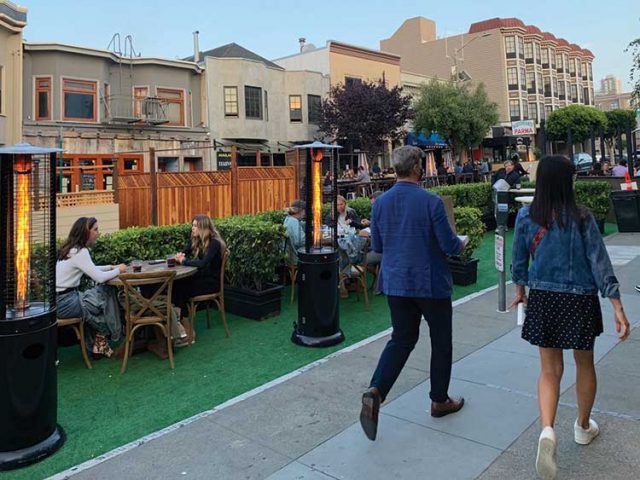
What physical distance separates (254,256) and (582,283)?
4.34 metres

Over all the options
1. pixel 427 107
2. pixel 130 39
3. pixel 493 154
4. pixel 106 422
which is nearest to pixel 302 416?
pixel 106 422

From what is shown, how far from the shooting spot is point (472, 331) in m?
5.81

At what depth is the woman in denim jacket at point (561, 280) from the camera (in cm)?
289

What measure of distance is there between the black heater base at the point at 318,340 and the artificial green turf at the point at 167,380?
0.22ft

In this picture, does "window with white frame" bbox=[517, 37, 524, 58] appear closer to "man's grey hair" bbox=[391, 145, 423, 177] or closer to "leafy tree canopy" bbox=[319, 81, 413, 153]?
"leafy tree canopy" bbox=[319, 81, 413, 153]

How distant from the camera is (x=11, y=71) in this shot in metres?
20.3

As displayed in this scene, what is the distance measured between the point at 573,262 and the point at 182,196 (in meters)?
10.7

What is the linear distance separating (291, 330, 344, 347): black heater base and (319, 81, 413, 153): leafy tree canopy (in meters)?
22.8

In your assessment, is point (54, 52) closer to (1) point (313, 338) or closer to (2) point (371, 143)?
(2) point (371, 143)

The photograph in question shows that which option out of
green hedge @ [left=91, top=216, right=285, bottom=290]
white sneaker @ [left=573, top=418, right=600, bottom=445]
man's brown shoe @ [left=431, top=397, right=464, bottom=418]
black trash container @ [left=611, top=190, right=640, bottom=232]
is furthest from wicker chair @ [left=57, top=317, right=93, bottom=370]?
black trash container @ [left=611, top=190, right=640, bottom=232]

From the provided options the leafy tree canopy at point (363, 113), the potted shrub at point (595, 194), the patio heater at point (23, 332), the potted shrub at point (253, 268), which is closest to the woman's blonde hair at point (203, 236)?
the potted shrub at point (253, 268)

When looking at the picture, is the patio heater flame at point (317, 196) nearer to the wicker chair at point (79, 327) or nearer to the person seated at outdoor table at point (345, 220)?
the person seated at outdoor table at point (345, 220)

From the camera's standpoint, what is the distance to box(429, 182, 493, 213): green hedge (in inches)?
502

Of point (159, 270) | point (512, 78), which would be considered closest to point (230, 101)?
point (159, 270)
